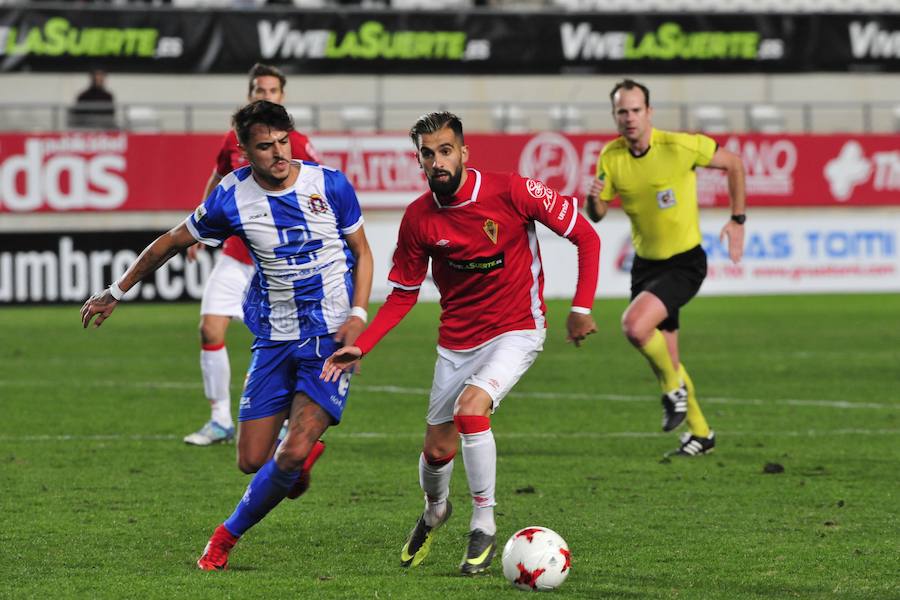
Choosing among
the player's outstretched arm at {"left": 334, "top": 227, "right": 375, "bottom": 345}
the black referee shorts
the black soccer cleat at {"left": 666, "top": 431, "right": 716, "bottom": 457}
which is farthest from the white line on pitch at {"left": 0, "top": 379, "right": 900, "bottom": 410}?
the player's outstretched arm at {"left": 334, "top": 227, "right": 375, "bottom": 345}

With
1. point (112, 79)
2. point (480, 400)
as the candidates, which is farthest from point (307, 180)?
point (112, 79)

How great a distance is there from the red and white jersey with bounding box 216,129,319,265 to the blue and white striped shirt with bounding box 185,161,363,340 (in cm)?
223

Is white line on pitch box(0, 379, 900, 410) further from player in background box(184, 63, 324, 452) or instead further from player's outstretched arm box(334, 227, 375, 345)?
player's outstretched arm box(334, 227, 375, 345)

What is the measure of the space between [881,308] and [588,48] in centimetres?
957

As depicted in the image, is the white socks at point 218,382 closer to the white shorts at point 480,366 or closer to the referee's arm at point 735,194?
the referee's arm at point 735,194

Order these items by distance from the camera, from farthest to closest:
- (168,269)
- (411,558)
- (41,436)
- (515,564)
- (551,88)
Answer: (551,88) → (168,269) → (41,436) → (411,558) → (515,564)

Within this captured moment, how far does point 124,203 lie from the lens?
2323cm

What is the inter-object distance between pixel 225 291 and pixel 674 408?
9.70 feet

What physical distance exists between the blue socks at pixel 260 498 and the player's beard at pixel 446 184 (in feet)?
4.27

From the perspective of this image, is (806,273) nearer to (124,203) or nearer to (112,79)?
(124,203)

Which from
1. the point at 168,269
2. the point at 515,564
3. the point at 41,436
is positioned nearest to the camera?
the point at 515,564

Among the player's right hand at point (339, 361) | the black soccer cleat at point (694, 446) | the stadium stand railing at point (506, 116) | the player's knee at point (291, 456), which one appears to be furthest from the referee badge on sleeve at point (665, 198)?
the stadium stand railing at point (506, 116)

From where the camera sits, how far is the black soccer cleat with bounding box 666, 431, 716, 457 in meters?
9.57

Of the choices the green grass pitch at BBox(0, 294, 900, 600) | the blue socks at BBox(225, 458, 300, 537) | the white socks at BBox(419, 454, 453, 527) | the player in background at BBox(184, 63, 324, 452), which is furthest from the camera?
the player in background at BBox(184, 63, 324, 452)
